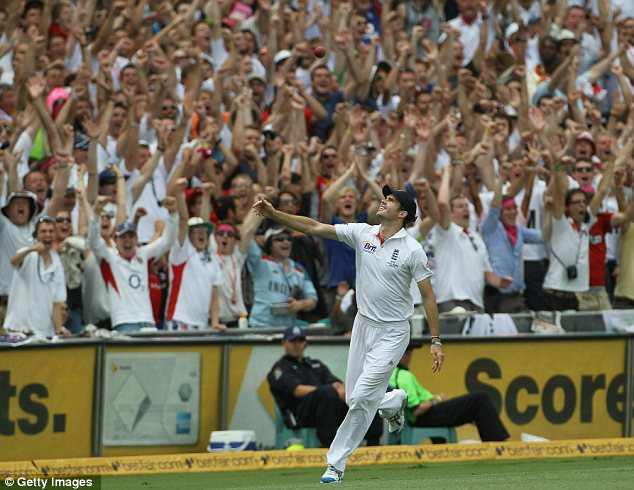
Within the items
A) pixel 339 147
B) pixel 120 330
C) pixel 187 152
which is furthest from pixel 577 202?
pixel 120 330

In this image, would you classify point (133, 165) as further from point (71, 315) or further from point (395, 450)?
point (395, 450)

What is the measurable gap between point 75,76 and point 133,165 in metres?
2.00

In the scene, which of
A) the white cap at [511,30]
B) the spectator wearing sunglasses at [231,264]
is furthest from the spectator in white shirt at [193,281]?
the white cap at [511,30]

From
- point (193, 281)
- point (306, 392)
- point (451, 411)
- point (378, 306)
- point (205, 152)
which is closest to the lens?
point (378, 306)

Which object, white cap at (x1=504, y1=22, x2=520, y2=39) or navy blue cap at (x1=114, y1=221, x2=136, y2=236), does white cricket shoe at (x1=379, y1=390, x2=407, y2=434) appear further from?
white cap at (x1=504, y1=22, x2=520, y2=39)

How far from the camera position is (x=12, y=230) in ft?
51.5

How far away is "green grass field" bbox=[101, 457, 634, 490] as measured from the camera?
11656 mm

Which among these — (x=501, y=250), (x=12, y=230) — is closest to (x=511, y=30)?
(x=501, y=250)

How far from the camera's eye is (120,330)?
15703 mm

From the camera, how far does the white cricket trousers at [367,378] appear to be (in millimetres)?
11711

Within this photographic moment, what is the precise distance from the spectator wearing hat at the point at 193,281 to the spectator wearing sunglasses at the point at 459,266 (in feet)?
8.50

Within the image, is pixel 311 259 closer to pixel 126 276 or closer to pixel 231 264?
pixel 231 264

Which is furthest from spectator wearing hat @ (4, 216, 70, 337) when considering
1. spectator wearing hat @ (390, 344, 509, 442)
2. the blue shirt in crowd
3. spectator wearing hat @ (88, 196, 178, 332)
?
the blue shirt in crowd

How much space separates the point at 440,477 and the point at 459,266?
4.65m
